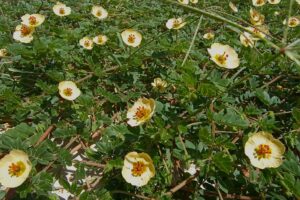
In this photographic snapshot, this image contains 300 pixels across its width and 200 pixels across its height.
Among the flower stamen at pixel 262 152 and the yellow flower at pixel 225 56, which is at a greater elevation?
the flower stamen at pixel 262 152

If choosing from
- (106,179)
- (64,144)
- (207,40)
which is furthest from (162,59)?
(106,179)

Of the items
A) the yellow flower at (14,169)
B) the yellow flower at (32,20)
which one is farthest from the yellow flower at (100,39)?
the yellow flower at (14,169)

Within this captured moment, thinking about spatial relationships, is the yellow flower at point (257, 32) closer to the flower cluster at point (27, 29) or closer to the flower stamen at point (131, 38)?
the flower stamen at point (131, 38)

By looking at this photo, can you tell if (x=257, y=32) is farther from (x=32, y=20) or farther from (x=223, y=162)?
(x=32, y=20)

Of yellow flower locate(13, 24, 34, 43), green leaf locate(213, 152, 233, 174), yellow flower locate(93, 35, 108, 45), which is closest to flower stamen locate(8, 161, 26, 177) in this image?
green leaf locate(213, 152, 233, 174)

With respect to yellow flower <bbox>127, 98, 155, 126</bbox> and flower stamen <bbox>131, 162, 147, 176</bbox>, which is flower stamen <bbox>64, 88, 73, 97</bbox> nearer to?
yellow flower <bbox>127, 98, 155, 126</bbox>

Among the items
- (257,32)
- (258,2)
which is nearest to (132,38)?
(257,32)

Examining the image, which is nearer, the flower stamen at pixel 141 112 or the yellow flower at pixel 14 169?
the yellow flower at pixel 14 169
